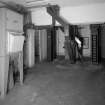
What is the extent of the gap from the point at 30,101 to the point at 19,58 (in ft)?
4.09

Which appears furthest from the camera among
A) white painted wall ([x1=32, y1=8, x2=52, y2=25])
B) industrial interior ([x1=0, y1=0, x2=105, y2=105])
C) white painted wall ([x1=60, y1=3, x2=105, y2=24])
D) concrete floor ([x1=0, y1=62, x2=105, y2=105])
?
white painted wall ([x1=32, y1=8, x2=52, y2=25])

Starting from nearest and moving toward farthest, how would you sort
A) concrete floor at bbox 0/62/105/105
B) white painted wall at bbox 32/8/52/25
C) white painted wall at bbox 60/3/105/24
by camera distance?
concrete floor at bbox 0/62/105/105
white painted wall at bbox 60/3/105/24
white painted wall at bbox 32/8/52/25

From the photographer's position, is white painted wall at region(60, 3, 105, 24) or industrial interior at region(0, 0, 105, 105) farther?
white painted wall at region(60, 3, 105, 24)

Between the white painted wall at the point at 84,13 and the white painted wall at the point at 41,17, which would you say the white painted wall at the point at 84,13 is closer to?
the white painted wall at the point at 84,13

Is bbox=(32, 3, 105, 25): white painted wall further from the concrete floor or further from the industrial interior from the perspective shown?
the concrete floor

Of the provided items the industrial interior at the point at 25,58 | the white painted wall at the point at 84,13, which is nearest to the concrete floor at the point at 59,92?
the industrial interior at the point at 25,58

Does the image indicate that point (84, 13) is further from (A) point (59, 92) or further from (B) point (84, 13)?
(A) point (59, 92)

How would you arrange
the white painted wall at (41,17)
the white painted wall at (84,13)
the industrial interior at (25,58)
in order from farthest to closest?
the white painted wall at (41,17) < the white painted wall at (84,13) < the industrial interior at (25,58)

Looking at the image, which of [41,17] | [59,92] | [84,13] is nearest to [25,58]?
[41,17]

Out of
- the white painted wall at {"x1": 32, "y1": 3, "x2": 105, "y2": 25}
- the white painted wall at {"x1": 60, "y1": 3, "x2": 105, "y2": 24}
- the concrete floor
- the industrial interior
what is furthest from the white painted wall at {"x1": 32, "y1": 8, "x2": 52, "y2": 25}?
the concrete floor

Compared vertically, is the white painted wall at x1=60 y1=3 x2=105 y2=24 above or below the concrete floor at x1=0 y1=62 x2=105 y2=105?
above

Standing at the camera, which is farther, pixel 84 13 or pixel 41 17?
pixel 41 17

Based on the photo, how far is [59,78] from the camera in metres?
4.26

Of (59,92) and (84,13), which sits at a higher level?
(84,13)
